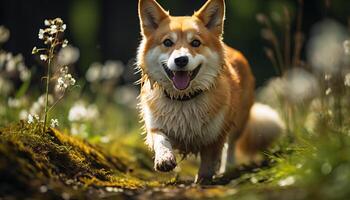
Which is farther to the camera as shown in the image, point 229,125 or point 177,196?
point 229,125

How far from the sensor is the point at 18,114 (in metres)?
6.20

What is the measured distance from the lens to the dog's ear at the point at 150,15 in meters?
5.14

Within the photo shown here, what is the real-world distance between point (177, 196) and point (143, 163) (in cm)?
306

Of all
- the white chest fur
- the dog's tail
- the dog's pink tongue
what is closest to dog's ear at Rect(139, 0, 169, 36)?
the dog's pink tongue

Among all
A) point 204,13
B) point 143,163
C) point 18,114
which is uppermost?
point 204,13

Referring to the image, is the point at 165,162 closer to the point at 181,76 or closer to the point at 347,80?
the point at 181,76

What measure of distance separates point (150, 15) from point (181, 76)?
0.63 meters

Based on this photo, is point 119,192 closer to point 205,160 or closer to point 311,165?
point 311,165

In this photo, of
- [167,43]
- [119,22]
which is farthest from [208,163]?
[119,22]

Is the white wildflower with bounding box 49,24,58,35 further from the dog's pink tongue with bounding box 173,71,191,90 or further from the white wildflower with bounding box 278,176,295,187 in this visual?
the white wildflower with bounding box 278,176,295,187

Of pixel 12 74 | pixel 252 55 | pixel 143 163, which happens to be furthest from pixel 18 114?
pixel 252 55

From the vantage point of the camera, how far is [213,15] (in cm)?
526

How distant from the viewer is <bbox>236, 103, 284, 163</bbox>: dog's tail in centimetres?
654

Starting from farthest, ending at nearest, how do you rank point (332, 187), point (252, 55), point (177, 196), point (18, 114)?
point (252, 55) < point (18, 114) < point (177, 196) < point (332, 187)
